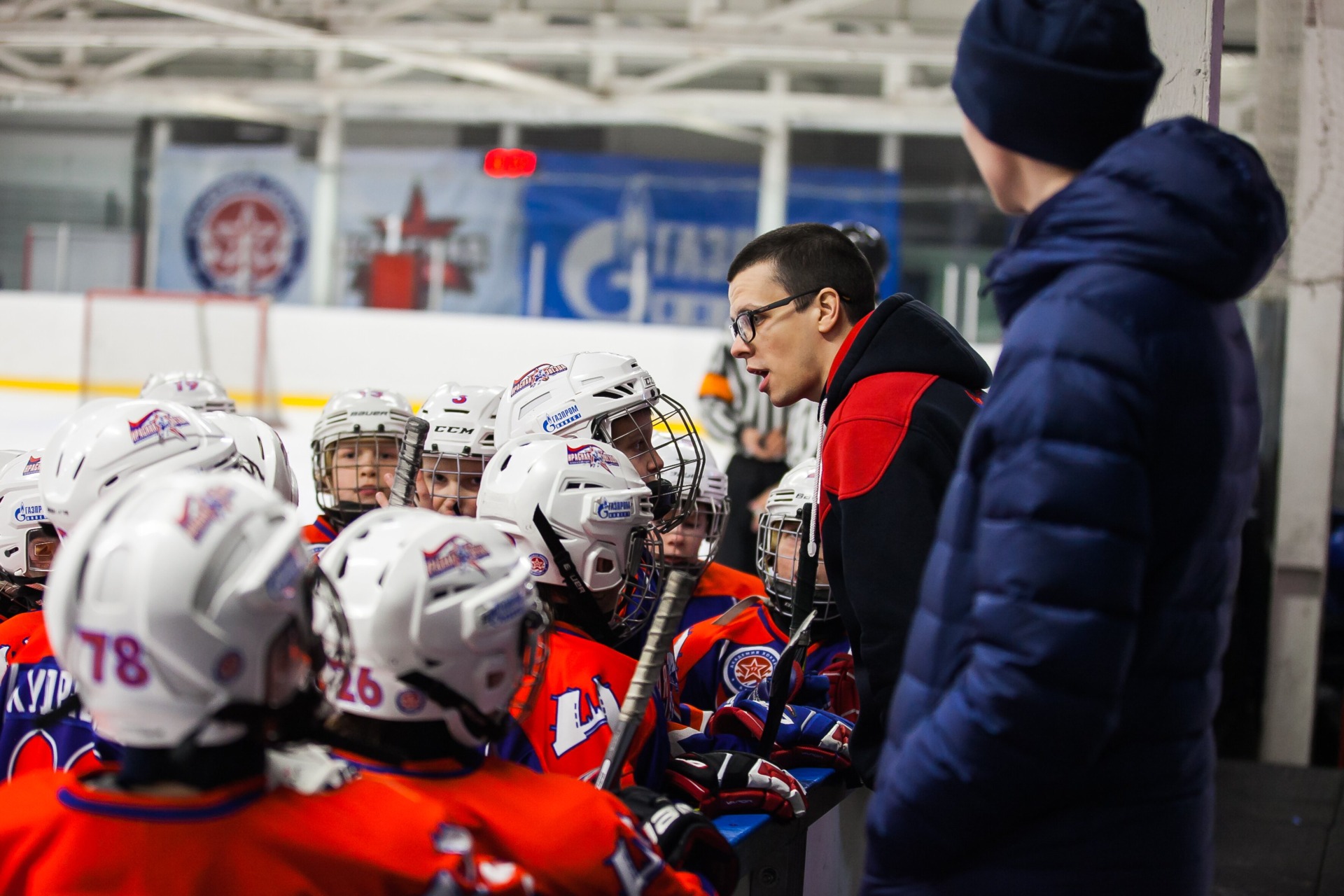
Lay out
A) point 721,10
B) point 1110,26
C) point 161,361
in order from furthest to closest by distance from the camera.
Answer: point 161,361 → point 721,10 → point 1110,26

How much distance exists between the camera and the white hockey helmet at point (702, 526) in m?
2.91

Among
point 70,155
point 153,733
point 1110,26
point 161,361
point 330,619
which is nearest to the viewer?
point 153,733

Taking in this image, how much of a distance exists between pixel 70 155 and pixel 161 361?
3.79 m

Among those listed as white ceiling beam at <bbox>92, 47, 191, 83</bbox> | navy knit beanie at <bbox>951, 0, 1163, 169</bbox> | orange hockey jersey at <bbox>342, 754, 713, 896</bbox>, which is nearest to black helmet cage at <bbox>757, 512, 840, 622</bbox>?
orange hockey jersey at <bbox>342, 754, 713, 896</bbox>

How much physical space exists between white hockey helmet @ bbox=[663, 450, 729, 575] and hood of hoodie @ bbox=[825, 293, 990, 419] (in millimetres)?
1031

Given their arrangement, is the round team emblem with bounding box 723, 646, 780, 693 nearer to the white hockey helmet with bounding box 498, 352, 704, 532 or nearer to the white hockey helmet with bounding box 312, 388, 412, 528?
the white hockey helmet with bounding box 498, 352, 704, 532

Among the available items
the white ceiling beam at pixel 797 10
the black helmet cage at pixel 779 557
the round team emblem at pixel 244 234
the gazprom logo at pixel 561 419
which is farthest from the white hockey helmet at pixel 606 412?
the round team emblem at pixel 244 234

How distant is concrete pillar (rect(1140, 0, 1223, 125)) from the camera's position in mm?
2088

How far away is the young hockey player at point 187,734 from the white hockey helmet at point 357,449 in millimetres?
2000

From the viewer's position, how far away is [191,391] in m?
3.79

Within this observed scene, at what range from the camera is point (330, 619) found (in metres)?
A: 1.28

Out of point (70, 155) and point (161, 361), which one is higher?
point (70, 155)

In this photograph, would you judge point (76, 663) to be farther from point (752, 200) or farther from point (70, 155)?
point (70, 155)

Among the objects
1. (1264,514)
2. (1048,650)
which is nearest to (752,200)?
(1264,514)
